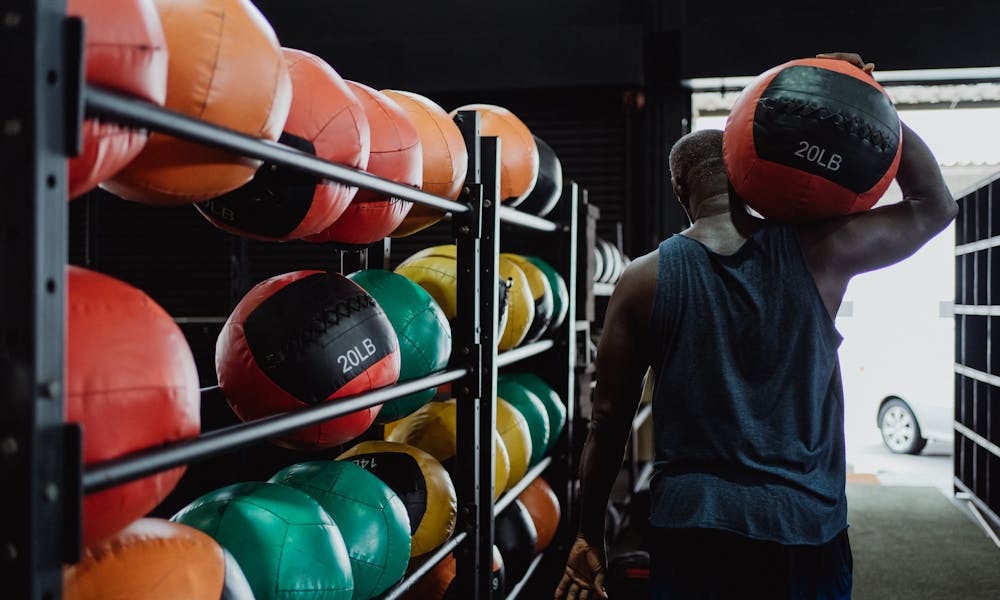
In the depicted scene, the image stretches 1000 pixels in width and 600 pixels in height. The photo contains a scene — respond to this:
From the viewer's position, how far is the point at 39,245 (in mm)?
988

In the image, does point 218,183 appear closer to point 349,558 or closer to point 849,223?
point 349,558

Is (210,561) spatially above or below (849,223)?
below

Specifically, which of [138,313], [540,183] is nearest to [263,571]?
[138,313]

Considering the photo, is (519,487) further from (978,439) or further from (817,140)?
(978,439)

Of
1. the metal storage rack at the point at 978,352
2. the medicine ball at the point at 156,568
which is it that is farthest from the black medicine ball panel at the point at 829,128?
the metal storage rack at the point at 978,352

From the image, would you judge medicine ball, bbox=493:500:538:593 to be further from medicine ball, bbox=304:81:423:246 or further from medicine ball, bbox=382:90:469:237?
medicine ball, bbox=304:81:423:246

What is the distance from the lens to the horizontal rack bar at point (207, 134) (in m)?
1.09

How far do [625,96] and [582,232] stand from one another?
6.50 ft

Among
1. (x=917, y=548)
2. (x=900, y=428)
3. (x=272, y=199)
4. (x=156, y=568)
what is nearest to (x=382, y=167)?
(x=272, y=199)

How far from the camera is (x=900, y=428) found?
8750 mm

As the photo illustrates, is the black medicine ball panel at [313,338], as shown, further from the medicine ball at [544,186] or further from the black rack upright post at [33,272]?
the medicine ball at [544,186]

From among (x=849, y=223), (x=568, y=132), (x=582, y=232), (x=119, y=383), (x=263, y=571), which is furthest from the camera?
(x=568, y=132)

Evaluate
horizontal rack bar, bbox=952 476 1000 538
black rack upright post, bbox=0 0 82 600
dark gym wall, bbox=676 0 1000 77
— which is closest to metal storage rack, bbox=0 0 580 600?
black rack upright post, bbox=0 0 82 600

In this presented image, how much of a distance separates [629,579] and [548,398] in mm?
868
